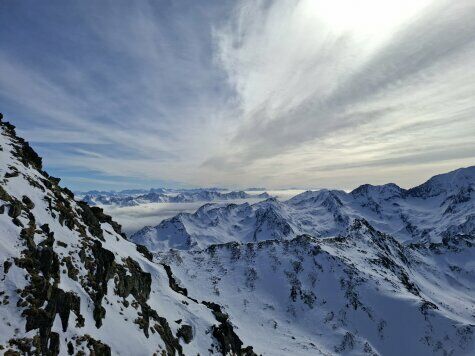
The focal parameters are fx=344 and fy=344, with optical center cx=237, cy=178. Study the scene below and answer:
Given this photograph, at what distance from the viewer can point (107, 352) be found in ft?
107

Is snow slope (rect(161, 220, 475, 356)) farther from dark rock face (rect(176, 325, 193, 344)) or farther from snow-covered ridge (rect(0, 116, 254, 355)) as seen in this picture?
snow-covered ridge (rect(0, 116, 254, 355))

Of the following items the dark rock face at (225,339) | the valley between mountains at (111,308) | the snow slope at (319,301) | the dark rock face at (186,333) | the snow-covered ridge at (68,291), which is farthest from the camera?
the snow slope at (319,301)

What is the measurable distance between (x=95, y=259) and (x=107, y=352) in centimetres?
1389

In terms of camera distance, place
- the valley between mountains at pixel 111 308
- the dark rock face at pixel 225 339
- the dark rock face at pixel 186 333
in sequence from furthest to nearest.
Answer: the dark rock face at pixel 225 339, the dark rock face at pixel 186 333, the valley between mountains at pixel 111 308

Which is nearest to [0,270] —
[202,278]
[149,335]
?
[149,335]

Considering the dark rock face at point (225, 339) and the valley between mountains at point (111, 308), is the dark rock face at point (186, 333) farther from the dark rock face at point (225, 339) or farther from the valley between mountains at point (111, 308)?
the dark rock face at point (225, 339)

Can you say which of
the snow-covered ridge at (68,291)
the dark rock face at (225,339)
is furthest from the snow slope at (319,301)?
the snow-covered ridge at (68,291)

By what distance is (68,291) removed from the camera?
115 ft

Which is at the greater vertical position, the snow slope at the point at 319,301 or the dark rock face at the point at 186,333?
the dark rock face at the point at 186,333

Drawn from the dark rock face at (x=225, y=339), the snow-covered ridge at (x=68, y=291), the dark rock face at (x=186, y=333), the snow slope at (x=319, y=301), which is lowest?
the snow slope at (x=319, y=301)

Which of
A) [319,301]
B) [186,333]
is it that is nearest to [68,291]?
[186,333]

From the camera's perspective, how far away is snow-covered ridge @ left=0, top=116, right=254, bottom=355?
93.9 feet

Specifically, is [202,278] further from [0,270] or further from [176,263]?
[0,270]

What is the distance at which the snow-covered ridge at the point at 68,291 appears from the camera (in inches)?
1127
